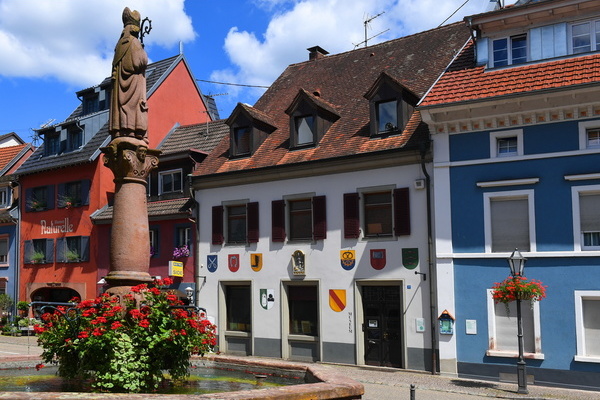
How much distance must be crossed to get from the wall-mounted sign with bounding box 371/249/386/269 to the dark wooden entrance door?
76cm

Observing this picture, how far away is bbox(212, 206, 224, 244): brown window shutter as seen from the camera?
85.3ft

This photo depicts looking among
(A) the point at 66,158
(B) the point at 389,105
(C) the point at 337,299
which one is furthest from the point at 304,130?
(A) the point at 66,158

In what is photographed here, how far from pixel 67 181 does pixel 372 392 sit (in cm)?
2308

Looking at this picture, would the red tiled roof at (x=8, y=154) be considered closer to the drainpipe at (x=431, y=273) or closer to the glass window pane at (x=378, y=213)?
the glass window pane at (x=378, y=213)

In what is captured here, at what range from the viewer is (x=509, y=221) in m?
19.5

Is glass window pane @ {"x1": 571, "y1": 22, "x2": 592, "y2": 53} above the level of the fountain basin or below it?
above

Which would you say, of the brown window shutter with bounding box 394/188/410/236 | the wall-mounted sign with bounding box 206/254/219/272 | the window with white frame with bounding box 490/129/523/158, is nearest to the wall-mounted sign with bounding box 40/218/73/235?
the wall-mounted sign with bounding box 206/254/219/272

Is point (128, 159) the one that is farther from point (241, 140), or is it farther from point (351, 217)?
point (241, 140)

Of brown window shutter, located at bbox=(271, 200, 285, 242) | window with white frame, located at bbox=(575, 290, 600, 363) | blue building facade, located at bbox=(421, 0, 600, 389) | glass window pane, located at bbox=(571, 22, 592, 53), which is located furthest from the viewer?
brown window shutter, located at bbox=(271, 200, 285, 242)

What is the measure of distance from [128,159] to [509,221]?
12161mm

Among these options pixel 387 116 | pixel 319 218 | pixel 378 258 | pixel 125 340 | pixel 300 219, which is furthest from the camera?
pixel 300 219

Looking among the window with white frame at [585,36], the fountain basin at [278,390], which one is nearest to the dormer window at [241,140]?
the window with white frame at [585,36]

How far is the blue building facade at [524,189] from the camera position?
18.3 m

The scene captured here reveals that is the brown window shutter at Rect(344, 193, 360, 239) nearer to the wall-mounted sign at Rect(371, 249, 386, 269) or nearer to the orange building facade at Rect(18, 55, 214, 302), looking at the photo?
the wall-mounted sign at Rect(371, 249, 386, 269)
